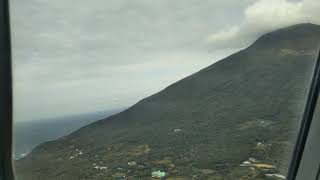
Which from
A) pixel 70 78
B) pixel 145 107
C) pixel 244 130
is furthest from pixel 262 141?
pixel 70 78

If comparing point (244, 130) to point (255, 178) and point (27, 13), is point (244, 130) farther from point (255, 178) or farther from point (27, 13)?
point (27, 13)

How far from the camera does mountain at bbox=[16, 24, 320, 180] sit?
1.56m

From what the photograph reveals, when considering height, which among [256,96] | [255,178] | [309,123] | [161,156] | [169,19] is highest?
[169,19]

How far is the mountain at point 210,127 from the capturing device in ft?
5.13

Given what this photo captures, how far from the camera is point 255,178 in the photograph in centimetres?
177

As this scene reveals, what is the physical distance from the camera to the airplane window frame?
1478 mm

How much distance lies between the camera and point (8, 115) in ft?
5.24

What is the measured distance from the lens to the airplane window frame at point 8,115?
1478 millimetres

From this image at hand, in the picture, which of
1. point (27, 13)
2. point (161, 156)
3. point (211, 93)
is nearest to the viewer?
point (27, 13)

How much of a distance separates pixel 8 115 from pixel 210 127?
746 millimetres

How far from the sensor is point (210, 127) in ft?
5.48

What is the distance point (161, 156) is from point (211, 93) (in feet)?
1.07

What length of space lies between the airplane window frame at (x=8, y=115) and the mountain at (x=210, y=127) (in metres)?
0.03

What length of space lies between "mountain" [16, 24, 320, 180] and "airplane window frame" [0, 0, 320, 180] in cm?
3
